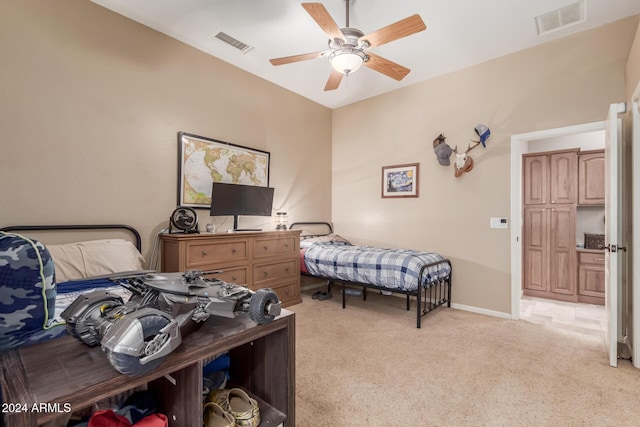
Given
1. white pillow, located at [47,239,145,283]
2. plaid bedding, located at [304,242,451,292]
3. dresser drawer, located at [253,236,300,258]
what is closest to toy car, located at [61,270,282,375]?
white pillow, located at [47,239,145,283]

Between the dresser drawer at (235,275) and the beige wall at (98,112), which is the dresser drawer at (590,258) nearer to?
the dresser drawer at (235,275)

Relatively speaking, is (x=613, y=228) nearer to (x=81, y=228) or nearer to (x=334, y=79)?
(x=334, y=79)

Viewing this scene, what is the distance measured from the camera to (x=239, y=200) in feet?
11.8

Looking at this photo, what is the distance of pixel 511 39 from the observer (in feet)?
10.6

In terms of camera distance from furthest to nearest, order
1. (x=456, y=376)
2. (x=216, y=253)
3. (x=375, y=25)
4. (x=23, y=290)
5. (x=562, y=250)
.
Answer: (x=562, y=250) → (x=216, y=253) → (x=375, y=25) → (x=456, y=376) → (x=23, y=290)

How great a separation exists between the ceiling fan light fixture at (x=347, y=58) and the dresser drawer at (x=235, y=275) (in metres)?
2.26

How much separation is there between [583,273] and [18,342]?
549cm

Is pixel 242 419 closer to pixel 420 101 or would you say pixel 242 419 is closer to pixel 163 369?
pixel 163 369

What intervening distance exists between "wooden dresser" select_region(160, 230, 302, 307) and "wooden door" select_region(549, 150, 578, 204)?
3696mm

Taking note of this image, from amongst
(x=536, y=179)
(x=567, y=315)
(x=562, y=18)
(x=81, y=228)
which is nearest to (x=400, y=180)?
(x=536, y=179)

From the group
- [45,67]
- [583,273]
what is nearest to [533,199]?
[583,273]

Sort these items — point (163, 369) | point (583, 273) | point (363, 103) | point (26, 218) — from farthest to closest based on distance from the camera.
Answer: point (363, 103) < point (583, 273) < point (26, 218) < point (163, 369)

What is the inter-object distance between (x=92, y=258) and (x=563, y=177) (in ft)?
18.4

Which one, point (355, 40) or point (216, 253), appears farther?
point (216, 253)
